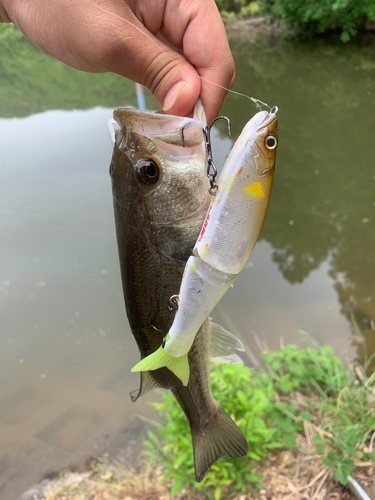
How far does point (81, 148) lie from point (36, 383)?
5335 mm

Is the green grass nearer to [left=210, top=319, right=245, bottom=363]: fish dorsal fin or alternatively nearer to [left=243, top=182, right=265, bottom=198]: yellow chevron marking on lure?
[left=210, top=319, right=245, bottom=363]: fish dorsal fin

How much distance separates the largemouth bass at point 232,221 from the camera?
0.98m

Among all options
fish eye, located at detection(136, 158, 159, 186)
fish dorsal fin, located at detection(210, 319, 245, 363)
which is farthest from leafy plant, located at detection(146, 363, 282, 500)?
fish eye, located at detection(136, 158, 159, 186)

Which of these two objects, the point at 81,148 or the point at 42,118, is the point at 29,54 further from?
the point at 81,148

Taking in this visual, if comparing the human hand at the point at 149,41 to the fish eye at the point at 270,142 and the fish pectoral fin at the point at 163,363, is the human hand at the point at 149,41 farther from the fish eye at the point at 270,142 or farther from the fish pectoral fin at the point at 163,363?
the fish pectoral fin at the point at 163,363

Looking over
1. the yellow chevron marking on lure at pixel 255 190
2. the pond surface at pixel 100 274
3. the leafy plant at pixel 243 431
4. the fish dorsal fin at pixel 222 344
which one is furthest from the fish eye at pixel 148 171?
the pond surface at pixel 100 274

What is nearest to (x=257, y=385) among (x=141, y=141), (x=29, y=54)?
(x=141, y=141)

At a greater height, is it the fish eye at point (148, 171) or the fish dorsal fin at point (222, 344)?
the fish eye at point (148, 171)

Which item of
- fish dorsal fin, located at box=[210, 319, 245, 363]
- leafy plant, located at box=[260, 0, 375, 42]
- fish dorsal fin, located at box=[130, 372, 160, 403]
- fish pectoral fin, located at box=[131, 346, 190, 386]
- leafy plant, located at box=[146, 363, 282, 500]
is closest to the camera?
fish pectoral fin, located at box=[131, 346, 190, 386]

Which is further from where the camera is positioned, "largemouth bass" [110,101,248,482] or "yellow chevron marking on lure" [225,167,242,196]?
"largemouth bass" [110,101,248,482]

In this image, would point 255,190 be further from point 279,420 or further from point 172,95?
point 279,420

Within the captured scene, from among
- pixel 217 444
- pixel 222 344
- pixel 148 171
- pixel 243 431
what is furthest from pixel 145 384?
pixel 243 431

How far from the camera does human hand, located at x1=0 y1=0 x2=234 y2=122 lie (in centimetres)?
129

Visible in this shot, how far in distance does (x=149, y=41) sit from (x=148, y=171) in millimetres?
562
